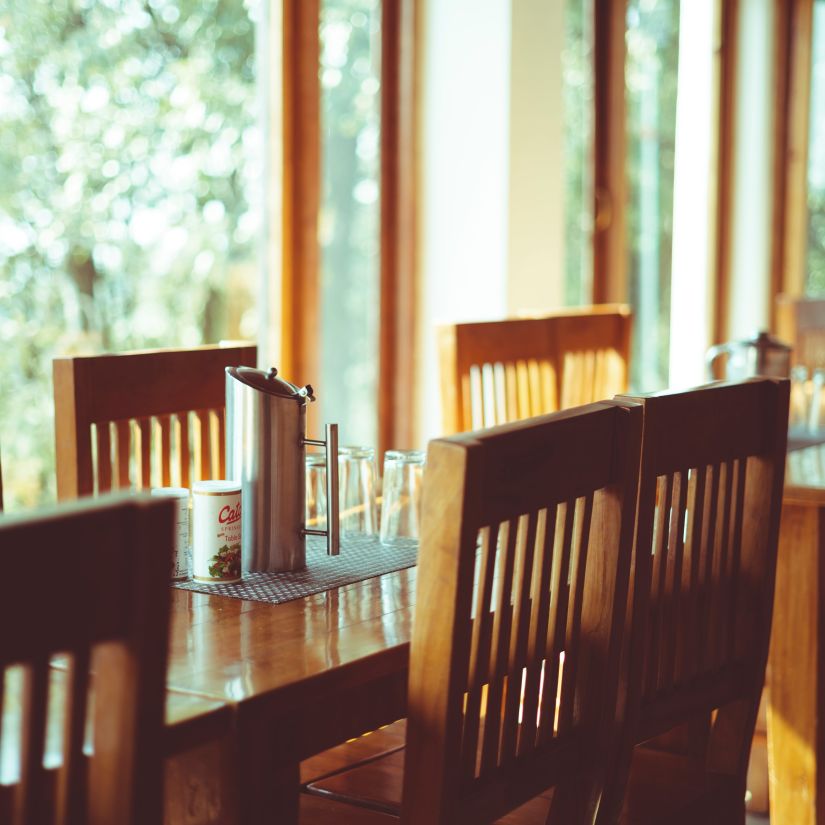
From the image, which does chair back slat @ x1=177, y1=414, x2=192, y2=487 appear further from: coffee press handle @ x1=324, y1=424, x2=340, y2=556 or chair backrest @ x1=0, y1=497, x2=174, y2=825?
chair backrest @ x1=0, y1=497, x2=174, y2=825

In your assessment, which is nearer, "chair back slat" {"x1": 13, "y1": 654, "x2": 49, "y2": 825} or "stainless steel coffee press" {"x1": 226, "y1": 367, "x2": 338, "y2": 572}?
"chair back slat" {"x1": 13, "y1": 654, "x2": 49, "y2": 825}

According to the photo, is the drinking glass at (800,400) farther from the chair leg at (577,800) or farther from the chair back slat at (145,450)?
the chair leg at (577,800)

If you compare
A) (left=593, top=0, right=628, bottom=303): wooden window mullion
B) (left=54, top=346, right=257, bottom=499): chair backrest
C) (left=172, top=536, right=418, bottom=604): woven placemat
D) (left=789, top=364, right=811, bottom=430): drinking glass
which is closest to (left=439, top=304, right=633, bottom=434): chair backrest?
(left=789, top=364, right=811, bottom=430): drinking glass

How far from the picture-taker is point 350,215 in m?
3.35

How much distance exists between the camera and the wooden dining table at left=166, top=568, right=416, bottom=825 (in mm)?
1038

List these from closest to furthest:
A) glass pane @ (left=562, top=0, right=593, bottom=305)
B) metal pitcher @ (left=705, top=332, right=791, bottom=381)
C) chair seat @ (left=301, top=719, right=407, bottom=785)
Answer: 1. chair seat @ (left=301, top=719, right=407, bottom=785)
2. metal pitcher @ (left=705, top=332, right=791, bottom=381)
3. glass pane @ (left=562, top=0, right=593, bottom=305)

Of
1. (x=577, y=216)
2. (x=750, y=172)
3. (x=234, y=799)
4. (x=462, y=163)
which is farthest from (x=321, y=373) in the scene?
(x=750, y=172)

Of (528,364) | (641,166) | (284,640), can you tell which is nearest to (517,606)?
(284,640)

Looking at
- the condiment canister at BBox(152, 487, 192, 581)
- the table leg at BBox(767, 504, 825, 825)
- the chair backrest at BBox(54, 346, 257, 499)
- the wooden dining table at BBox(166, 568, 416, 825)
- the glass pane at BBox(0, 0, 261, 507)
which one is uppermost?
the glass pane at BBox(0, 0, 261, 507)

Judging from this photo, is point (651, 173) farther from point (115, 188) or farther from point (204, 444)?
point (204, 444)

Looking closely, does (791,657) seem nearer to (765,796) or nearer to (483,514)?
(765,796)

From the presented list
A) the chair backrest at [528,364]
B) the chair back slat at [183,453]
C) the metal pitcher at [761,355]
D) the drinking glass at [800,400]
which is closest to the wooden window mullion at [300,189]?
the chair backrest at [528,364]

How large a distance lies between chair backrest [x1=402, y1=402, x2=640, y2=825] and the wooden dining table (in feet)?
0.34

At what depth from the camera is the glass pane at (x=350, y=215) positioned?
10.7ft
